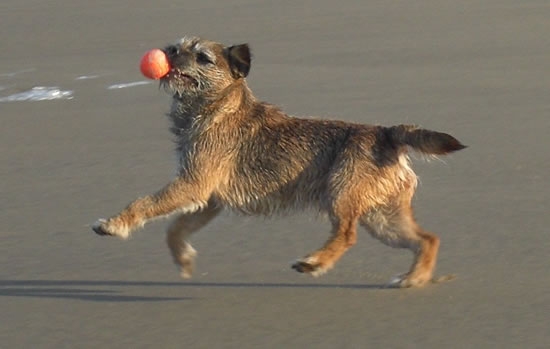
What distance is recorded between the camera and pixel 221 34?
1368 cm

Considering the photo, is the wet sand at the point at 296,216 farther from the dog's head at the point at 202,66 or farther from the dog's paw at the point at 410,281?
the dog's head at the point at 202,66

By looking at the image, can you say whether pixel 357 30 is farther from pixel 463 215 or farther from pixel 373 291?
pixel 373 291

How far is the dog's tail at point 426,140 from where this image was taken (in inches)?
243

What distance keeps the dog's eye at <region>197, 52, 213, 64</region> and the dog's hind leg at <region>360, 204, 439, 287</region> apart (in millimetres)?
1214

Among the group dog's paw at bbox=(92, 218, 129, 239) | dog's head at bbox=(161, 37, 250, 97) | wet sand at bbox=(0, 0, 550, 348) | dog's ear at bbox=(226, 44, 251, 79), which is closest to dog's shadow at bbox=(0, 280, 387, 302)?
wet sand at bbox=(0, 0, 550, 348)

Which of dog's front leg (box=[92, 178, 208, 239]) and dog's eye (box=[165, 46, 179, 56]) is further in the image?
dog's eye (box=[165, 46, 179, 56])

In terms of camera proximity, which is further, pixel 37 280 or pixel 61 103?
pixel 61 103

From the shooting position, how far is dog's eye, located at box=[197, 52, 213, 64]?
6754 millimetres

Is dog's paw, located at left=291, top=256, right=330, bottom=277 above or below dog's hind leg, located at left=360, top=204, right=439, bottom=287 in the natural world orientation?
below

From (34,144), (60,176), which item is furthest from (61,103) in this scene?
(60,176)

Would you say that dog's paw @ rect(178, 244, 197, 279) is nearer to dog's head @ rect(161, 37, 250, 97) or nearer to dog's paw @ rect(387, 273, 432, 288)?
dog's head @ rect(161, 37, 250, 97)

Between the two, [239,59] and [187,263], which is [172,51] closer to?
[239,59]

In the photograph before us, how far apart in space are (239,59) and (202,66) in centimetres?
20

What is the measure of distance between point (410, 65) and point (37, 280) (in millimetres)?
5478
